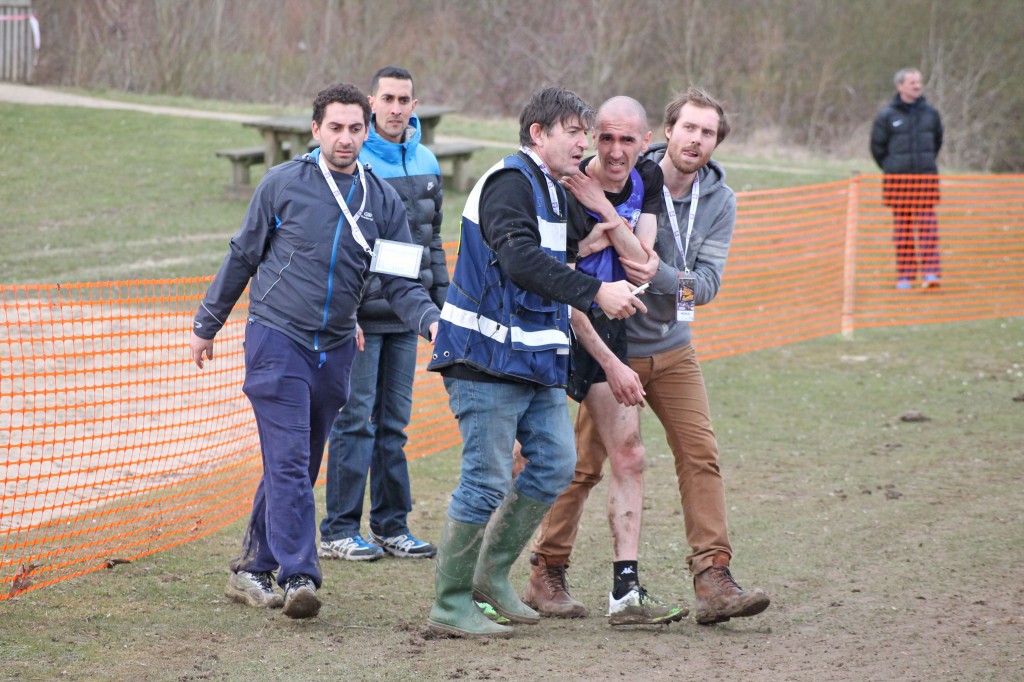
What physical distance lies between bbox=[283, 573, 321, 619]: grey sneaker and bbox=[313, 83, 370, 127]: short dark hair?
5.63 feet

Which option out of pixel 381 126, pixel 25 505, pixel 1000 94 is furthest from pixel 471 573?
pixel 1000 94

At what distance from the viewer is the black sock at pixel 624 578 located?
472 cm

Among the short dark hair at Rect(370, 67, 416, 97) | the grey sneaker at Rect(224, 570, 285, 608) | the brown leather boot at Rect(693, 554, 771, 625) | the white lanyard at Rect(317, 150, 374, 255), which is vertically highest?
the short dark hair at Rect(370, 67, 416, 97)

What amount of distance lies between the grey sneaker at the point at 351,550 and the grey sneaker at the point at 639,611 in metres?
1.39

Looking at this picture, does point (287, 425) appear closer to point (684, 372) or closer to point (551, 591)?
point (551, 591)

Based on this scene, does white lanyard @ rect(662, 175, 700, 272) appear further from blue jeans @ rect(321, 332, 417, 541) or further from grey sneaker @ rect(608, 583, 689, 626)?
blue jeans @ rect(321, 332, 417, 541)

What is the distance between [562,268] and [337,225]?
0.98 metres

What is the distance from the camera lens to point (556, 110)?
4.18m

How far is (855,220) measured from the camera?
1152 centimetres

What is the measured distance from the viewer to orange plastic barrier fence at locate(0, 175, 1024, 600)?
586cm

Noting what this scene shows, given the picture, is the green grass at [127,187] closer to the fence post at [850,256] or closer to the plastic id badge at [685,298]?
the fence post at [850,256]

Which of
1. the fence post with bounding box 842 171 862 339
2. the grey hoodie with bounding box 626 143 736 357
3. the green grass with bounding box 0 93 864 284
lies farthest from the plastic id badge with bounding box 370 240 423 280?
the green grass with bounding box 0 93 864 284

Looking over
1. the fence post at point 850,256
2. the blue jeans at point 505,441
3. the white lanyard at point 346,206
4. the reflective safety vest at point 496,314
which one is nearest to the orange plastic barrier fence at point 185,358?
the fence post at point 850,256

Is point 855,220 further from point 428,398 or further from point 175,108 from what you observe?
point 175,108
